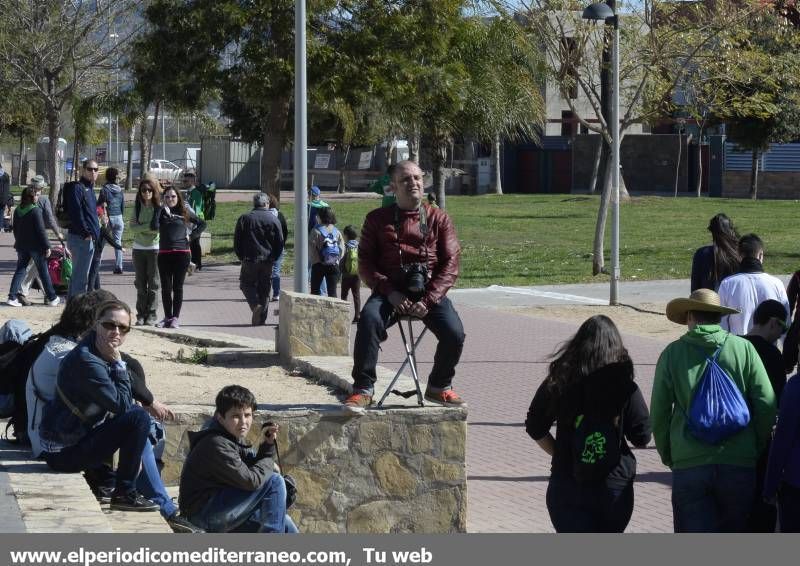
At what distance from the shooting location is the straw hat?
5957mm

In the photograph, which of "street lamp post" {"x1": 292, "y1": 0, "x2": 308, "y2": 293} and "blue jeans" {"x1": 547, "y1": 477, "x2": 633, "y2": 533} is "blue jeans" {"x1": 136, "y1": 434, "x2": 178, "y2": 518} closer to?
"blue jeans" {"x1": 547, "y1": 477, "x2": 633, "y2": 533}

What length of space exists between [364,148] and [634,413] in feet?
206

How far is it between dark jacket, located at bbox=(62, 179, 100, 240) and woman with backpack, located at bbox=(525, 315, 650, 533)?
10734 mm

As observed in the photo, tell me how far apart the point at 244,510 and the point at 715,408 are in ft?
8.26

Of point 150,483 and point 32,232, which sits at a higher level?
point 32,232

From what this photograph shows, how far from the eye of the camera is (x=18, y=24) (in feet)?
109

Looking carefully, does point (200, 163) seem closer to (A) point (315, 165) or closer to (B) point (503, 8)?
(A) point (315, 165)

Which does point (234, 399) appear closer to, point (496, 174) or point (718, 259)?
point (718, 259)

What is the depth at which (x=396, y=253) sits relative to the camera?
759 cm

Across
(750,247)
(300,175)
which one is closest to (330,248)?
(300,175)

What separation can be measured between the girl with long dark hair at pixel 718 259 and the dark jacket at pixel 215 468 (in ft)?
15.2

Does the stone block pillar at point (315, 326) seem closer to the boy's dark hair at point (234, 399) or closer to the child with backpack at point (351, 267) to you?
the boy's dark hair at point (234, 399)

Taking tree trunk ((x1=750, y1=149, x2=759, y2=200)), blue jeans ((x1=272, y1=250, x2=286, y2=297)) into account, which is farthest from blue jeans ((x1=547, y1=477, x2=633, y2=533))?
tree trunk ((x1=750, y1=149, x2=759, y2=200))

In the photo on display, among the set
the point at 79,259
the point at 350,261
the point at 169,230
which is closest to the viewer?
the point at 169,230
